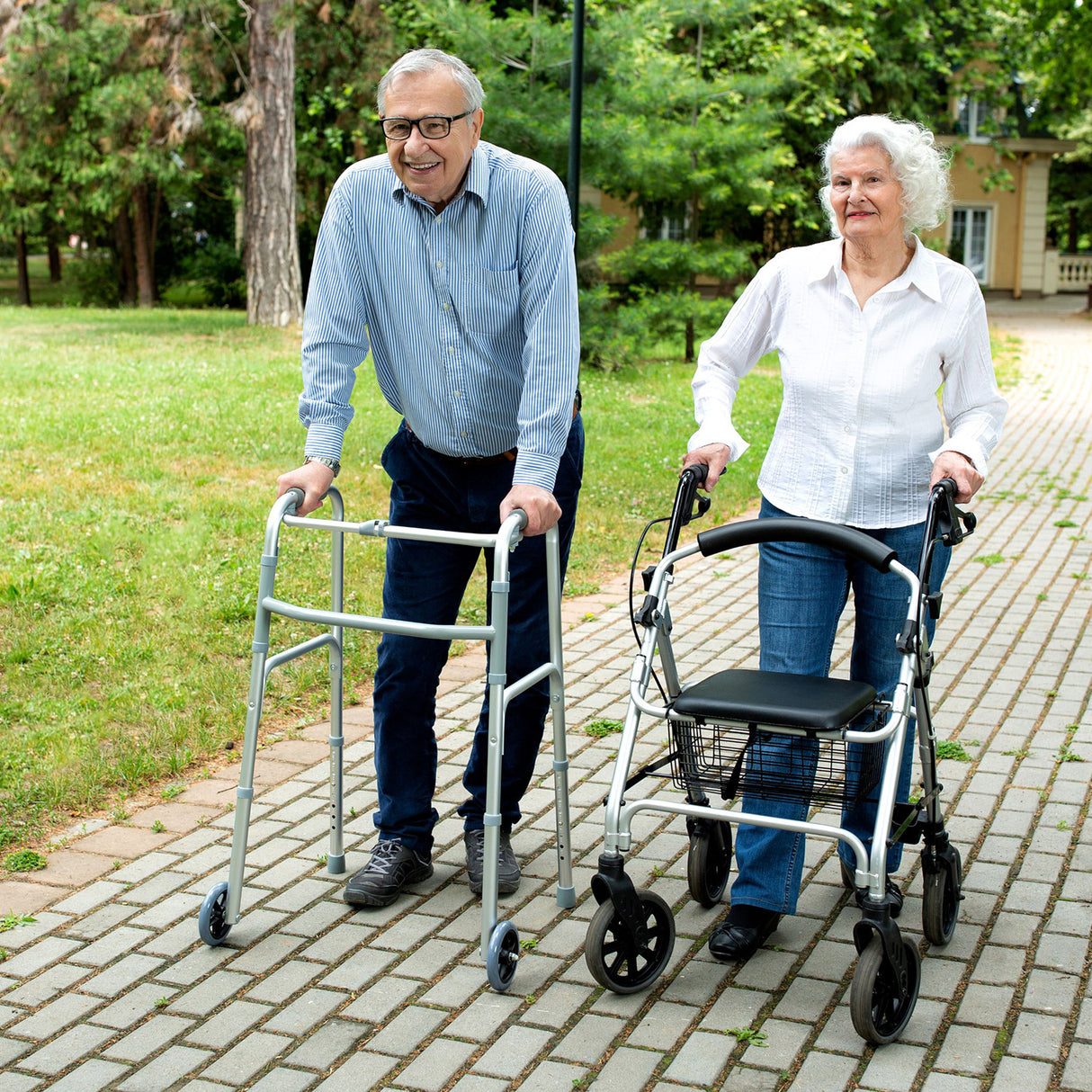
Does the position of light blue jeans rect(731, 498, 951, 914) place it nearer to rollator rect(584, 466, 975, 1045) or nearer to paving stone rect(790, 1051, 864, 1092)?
rollator rect(584, 466, 975, 1045)

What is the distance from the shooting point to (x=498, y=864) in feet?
13.1

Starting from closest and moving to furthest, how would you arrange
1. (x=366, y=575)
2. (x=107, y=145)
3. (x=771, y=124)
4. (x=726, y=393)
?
(x=726, y=393), (x=366, y=575), (x=771, y=124), (x=107, y=145)

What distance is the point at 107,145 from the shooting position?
2330cm

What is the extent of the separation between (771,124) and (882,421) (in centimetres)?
1733

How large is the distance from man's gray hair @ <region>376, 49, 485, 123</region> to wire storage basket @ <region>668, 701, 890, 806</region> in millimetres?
1640

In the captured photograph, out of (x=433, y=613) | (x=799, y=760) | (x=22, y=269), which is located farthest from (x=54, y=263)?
(x=799, y=760)

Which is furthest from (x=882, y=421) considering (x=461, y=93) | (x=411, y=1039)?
(x=411, y=1039)

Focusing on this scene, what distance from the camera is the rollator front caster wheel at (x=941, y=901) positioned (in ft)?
11.8

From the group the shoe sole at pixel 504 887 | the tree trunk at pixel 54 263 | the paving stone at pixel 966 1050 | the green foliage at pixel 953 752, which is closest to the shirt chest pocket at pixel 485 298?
the shoe sole at pixel 504 887

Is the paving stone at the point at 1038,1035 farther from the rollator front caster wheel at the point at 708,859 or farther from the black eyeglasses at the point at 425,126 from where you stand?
the black eyeglasses at the point at 425,126

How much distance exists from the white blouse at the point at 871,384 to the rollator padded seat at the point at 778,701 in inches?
20.3

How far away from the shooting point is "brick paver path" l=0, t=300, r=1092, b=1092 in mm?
3125

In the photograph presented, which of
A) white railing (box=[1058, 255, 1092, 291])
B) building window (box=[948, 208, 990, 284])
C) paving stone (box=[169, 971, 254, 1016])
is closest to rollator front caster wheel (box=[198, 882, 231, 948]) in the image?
paving stone (box=[169, 971, 254, 1016])

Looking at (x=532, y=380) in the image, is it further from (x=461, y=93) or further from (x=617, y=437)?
(x=617, y=437)
